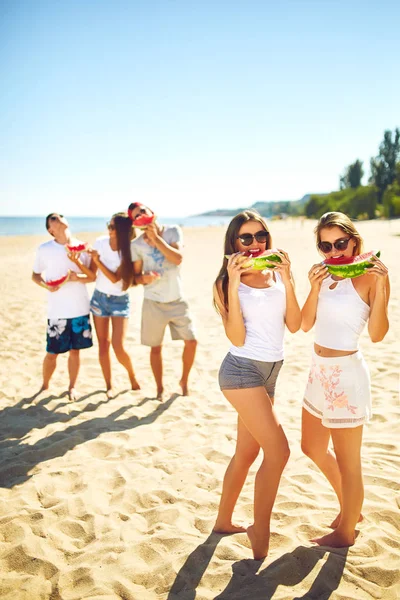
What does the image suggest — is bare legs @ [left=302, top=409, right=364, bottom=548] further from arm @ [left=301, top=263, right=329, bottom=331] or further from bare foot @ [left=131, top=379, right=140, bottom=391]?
bare foot @ [left=131, top=379, right=140, bottom=391]

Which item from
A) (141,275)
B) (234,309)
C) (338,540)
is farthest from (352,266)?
(141,275)

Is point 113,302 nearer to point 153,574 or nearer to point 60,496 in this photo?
point 60,496

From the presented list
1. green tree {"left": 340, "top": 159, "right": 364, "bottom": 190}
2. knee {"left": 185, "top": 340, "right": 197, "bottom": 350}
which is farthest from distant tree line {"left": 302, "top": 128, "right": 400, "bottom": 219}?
knee {"left": 185, "top": 340, "right": 197, "bottom": 350}

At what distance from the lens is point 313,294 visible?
2.90 m

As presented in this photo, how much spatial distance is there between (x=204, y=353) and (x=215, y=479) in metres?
3.87

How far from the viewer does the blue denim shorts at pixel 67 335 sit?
5480 millimetres

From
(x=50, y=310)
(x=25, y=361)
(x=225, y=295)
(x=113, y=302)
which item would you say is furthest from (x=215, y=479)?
(x=25, y=361)

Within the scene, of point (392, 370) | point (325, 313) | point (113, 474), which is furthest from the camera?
point (392, 370)

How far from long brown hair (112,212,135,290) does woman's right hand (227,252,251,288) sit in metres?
2.88

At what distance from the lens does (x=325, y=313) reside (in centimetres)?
289

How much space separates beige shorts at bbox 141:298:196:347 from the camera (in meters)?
5.50

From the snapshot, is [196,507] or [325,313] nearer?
[325,313]

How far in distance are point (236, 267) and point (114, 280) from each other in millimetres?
2972

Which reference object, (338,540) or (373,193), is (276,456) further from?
(373,193)
